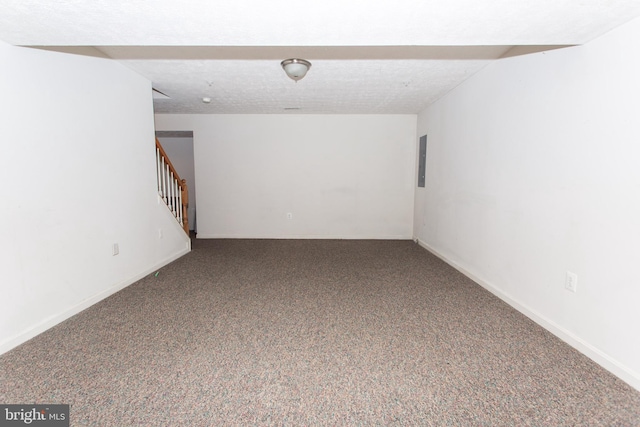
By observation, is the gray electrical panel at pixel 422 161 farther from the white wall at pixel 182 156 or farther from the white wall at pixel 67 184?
the white wall at pixel 182 156

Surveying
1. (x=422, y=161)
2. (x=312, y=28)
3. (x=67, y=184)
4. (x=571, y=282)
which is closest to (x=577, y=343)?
(x=571, y=282)

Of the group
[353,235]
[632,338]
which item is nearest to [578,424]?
[632,338]

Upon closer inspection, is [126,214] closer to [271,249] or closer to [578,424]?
[271,249]

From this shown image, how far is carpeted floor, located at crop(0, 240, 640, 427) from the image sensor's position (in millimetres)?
1493

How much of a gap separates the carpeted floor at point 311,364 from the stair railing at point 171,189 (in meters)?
1.53

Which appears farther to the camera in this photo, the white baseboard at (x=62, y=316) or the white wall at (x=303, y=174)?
the white wall at (x=303, y=174)

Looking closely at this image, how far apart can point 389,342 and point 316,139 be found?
4.14m

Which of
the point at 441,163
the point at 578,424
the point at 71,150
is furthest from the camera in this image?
the point at 441,163

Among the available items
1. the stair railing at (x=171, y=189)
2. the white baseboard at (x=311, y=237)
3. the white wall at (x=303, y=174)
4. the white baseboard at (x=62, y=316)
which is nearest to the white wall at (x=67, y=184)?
the white baseboard at (x=62, y=316)

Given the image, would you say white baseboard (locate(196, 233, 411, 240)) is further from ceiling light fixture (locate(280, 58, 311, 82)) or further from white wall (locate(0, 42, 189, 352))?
ceiling light fixture (locate(280, 58, 311, 82))

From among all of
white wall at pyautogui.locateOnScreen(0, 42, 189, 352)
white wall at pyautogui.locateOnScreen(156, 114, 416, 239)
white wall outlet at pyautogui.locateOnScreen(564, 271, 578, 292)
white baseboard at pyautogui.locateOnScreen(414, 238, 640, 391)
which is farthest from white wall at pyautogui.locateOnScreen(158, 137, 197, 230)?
white wall outlet at pyautogui.locateOnScreen(564, 271, 578, 292)

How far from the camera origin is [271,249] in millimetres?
4910

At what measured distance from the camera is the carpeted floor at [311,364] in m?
1.49

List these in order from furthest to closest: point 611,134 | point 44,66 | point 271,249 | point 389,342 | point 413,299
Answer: point 271,249 < point 413,299 < point 44,66 < point 389,342 < point 611,134
